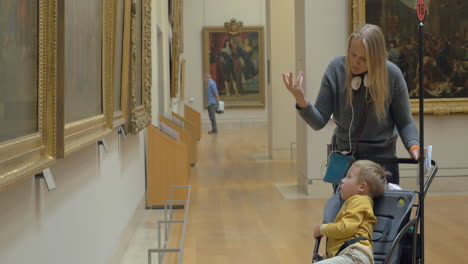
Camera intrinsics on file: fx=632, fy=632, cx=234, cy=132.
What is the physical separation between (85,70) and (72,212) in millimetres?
981

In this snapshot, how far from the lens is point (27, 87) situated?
2.75 meters

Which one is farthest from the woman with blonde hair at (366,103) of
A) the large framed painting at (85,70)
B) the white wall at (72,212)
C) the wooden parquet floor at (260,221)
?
the wooden parquet floor at (260,221)

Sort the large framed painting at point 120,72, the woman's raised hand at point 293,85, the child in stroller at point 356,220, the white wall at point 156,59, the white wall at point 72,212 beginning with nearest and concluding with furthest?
the white wall at point 72,212, the child in stroller at point 356,220, the woman's raised hand at point 293,85, the large framed painting at point 120,72, the white wall at point 156,59

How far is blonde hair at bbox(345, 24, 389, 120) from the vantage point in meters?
4.44

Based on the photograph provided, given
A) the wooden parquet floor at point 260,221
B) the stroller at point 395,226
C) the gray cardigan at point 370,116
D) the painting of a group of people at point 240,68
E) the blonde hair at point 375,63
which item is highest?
the painting of a group of people at point 240,68

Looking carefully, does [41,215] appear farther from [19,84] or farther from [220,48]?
[220,48]

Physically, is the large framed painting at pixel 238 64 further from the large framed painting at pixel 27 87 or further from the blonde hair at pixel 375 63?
the large framed painting at pixel 27 87

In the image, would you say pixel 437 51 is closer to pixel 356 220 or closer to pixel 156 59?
pixel 156 59

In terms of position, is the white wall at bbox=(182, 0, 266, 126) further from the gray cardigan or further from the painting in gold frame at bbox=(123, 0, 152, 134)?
the gray cardigan

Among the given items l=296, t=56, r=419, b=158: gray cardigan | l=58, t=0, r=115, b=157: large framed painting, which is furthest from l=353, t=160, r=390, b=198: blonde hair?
l=58, t=0, r=115, b=157: large framed painting

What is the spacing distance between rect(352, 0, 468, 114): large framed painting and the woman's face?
7341 millimetres

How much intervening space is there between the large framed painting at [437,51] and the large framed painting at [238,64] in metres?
21.5

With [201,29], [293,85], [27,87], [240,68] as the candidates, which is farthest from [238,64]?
[27,87]

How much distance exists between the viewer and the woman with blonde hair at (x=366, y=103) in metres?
4.51
